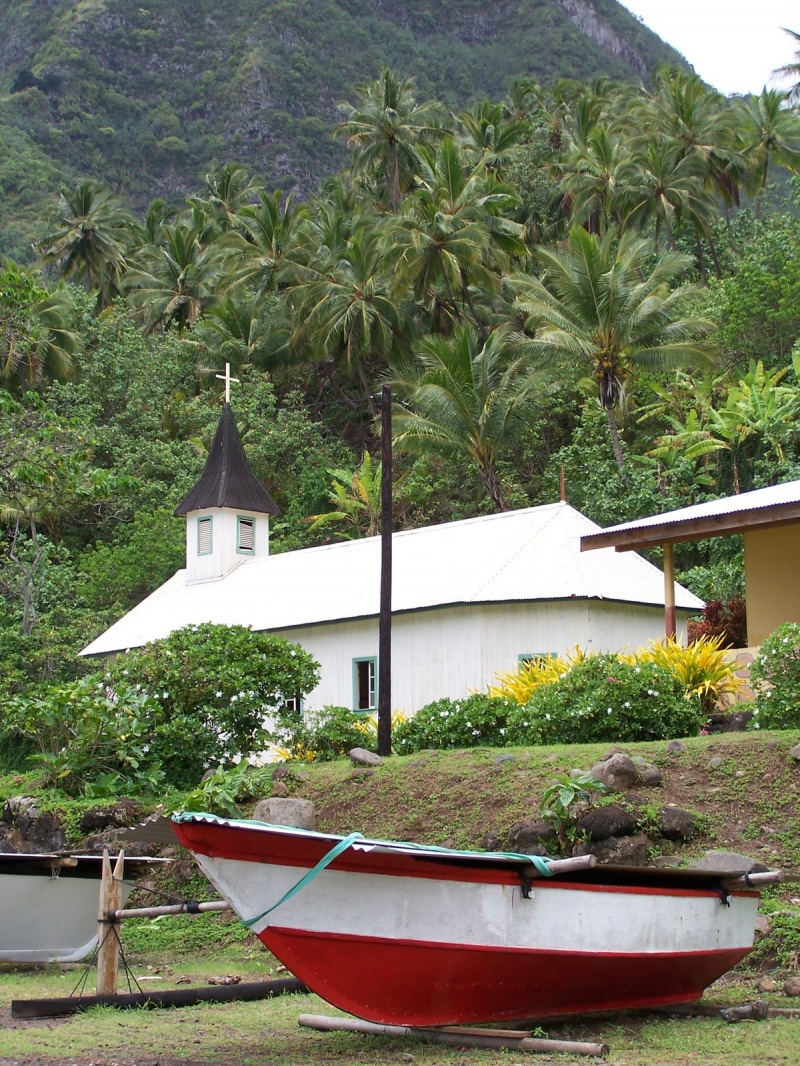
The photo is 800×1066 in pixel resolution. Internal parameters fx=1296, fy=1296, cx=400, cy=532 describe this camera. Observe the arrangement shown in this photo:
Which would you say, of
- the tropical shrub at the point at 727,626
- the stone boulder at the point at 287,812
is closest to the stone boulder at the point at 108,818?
the stone boulder at the point at 287,812

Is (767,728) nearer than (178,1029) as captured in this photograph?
No

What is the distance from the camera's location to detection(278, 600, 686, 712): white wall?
22.1m

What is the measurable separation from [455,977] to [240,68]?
11975 centimetres

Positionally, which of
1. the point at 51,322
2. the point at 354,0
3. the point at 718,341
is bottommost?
the point at 718,341

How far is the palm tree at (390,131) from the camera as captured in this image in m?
51.6

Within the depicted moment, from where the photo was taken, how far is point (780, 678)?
14.6m

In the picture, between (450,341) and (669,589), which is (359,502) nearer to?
(450,341)

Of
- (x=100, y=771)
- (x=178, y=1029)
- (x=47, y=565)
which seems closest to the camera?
(x=178, y=1029)

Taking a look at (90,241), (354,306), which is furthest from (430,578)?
(90,241)

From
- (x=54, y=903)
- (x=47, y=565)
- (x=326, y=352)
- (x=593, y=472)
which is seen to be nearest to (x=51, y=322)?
(x=326, y=352)

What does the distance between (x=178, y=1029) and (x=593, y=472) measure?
91.9ft

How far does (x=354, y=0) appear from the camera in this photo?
133250mm

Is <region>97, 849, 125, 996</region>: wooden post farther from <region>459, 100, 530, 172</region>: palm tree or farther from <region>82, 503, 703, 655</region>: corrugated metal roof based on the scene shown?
<region>459, 100, 530, 172</region>: palm tree

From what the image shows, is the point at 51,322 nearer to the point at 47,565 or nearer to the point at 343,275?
the point at 343,275
